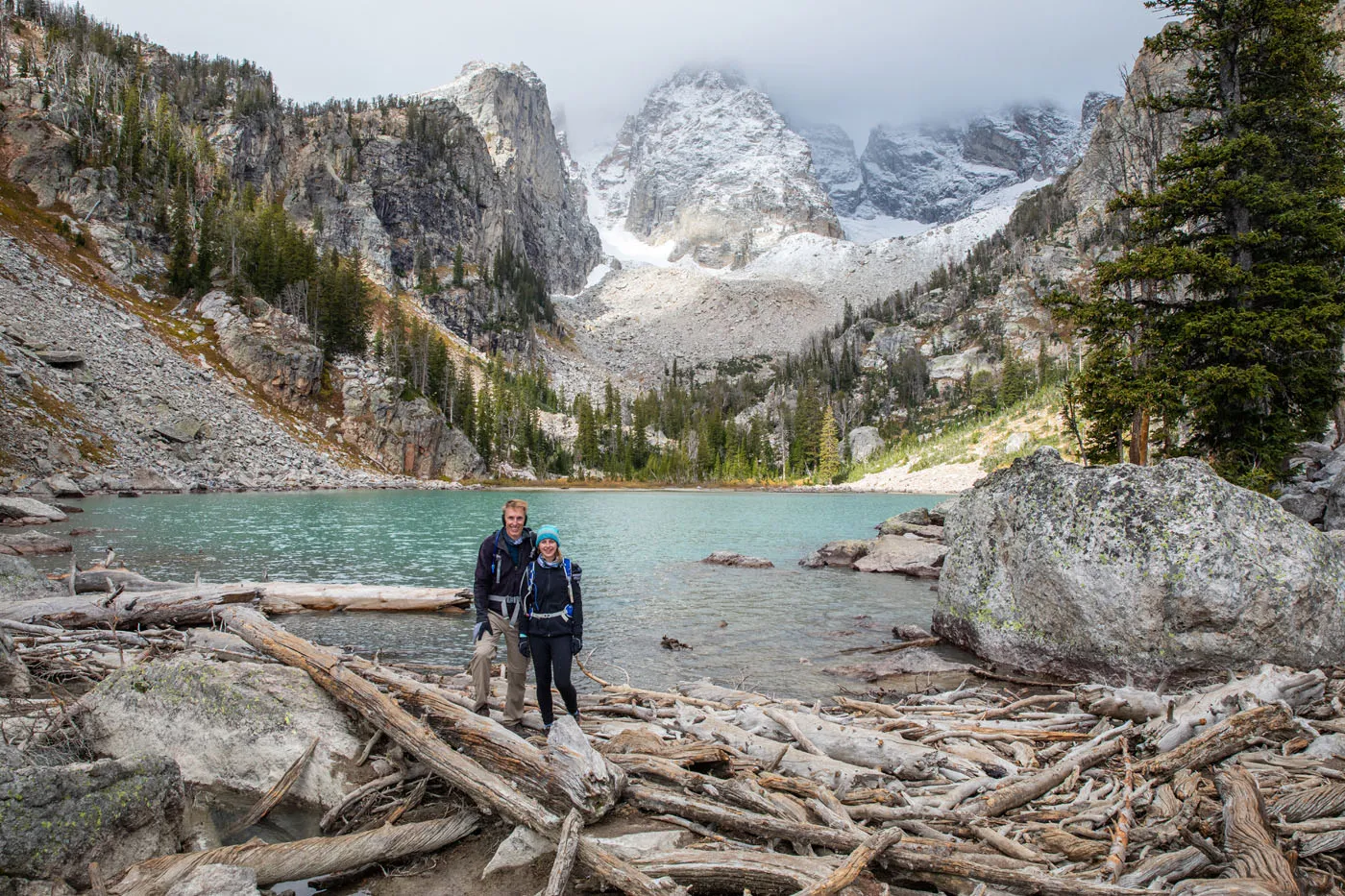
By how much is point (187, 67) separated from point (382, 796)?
670ft

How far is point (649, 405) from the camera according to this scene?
166625 mm

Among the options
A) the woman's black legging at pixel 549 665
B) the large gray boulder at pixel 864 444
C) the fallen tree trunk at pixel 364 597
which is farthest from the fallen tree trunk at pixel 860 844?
the large gray boulder at pixel 864 444

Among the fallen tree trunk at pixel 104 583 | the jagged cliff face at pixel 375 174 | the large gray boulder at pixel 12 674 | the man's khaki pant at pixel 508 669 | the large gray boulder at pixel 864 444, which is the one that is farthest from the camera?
the jagged cliff face at pixel 375 174

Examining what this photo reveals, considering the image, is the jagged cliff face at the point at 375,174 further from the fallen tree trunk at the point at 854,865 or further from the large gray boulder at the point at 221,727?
the fallen tree trunk at the point at 854,865

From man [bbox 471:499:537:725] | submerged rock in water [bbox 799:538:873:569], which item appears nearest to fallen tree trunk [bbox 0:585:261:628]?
man [bbox 471:499:537:725]

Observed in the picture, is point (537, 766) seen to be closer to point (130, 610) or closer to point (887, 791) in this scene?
point (887, 791)

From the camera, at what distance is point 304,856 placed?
208 inches

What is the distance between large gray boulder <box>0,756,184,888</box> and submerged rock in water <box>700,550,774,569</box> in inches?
983

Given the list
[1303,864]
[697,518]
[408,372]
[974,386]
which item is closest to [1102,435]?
[1303,864]

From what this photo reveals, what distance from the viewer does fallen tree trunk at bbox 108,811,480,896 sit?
468cm

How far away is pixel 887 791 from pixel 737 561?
23.9m

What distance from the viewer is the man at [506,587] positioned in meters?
8.41

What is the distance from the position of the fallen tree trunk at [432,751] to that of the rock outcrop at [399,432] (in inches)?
3616

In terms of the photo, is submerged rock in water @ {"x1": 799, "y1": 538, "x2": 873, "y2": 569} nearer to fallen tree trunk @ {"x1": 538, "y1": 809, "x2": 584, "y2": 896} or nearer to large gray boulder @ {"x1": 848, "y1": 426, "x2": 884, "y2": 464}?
fallen tree trunk @ {"x1": 538, "y1": 809, "x2": 584, "y2": 896}
